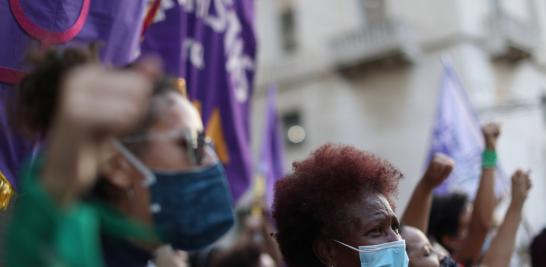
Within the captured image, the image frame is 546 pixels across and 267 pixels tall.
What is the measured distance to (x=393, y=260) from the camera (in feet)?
8.10

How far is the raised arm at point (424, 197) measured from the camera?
3.14 meters

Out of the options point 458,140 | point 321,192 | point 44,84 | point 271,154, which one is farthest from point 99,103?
point 271,154

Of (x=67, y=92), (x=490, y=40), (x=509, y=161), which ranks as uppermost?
(x=67, y=92)

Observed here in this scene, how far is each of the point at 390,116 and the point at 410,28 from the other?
2.20m

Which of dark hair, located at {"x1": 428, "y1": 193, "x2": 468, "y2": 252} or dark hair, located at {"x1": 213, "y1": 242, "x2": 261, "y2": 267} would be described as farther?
dark hair, located at {"x1": 428, "y1": 193, "x2": 468, "y2": 252}

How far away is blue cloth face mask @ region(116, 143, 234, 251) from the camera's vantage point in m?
1.59

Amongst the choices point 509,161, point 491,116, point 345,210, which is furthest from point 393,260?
point 509,161

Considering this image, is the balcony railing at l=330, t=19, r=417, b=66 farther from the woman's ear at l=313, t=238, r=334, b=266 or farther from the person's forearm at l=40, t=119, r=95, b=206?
the person's forearm at l=40, t=119, r=95, b=206

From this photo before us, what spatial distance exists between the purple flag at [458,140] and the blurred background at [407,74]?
849 centimetres

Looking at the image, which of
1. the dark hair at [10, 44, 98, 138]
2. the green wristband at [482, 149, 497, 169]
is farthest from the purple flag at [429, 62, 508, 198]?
the dark hair at [10, 44, 98, 138]

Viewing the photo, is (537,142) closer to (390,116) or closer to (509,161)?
(509,161)

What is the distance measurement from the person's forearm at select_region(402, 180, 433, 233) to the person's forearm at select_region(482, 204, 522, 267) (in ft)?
1.56

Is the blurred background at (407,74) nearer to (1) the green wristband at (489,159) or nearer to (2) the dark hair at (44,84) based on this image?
(1) the green wristband at (489,159)

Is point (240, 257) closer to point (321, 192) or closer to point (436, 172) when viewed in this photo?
point (436, 172)
